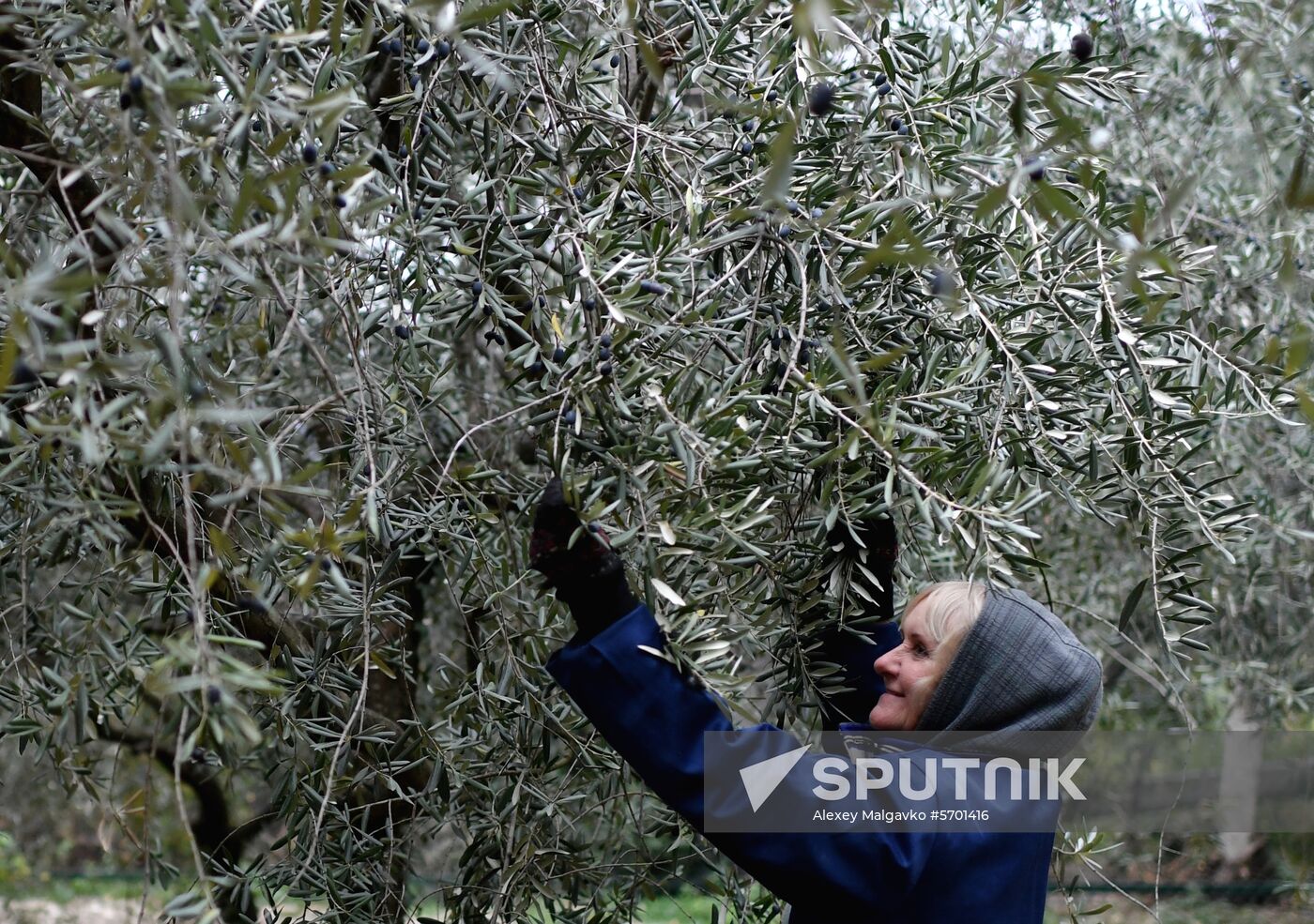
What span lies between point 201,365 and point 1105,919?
8.06m

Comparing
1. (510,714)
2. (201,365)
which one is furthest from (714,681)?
(201,365)

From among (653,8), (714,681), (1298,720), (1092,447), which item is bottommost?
(1298,720)

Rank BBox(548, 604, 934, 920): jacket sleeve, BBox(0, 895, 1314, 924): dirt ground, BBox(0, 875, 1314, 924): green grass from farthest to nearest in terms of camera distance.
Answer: BBox(0, 895, 1314, 924): dirt ground
BBox(0, 875, 1314, 924): green grass
BBox(548, 604, 934, 920): jacket sleeve

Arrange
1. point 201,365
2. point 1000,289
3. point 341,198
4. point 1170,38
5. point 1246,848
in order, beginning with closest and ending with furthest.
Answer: point 201,365
point 341,198
point 1000,289
point 1170,38
point 1246,848

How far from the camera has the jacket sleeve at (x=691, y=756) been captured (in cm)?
174

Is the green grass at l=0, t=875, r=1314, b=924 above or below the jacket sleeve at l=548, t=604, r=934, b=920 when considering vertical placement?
below

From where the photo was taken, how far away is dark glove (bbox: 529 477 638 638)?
1749 mm

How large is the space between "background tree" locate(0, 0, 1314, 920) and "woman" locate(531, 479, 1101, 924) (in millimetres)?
82

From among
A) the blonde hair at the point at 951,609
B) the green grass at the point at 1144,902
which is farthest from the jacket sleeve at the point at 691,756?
the green grass at the point at 1144,902

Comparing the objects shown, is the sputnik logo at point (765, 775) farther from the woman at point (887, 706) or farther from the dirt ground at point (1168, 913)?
the dirt ground at point (1168, 913)

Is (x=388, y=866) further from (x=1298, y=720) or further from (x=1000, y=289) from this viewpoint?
(x=1298, y=720)

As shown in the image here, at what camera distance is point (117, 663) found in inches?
77.9

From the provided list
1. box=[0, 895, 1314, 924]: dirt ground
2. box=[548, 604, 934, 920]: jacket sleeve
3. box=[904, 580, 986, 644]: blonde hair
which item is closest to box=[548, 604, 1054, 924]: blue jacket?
box=[548, 604, 934, 920]: jacket sleeve

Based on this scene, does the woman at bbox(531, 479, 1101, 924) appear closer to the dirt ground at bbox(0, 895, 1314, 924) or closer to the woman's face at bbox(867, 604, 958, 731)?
the woman's face at bbox(867, 604, 958, 731)
